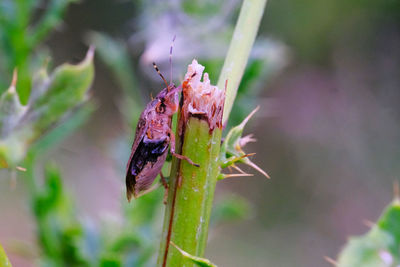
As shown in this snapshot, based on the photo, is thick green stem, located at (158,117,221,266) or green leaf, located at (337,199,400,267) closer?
thick green stem, located at (158,117,221,266)

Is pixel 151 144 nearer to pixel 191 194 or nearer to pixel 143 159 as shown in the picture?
pixel 143 159

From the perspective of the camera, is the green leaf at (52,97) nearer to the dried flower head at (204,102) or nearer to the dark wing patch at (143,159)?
the dark wing patch at (143,159)

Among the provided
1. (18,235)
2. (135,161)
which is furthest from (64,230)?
(18,235)

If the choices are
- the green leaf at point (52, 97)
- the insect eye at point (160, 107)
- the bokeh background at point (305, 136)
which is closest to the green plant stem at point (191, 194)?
the insect eye at point (160, 107)

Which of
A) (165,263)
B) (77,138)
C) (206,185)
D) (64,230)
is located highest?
(77,138)

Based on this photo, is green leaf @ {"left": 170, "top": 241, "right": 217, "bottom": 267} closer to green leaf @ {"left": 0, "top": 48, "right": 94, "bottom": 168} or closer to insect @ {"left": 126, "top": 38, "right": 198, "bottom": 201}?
insect @ {"left": 126, "top": 38, "right": 198, "bottom": 201}

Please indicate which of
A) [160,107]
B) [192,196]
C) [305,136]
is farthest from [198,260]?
[305,136]

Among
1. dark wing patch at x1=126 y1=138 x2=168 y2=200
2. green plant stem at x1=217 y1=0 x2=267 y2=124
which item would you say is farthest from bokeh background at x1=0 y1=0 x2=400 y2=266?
green plant stem at x1=217 y1=0 x2=267 y2=124

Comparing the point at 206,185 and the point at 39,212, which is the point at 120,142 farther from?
the point at 206,185
